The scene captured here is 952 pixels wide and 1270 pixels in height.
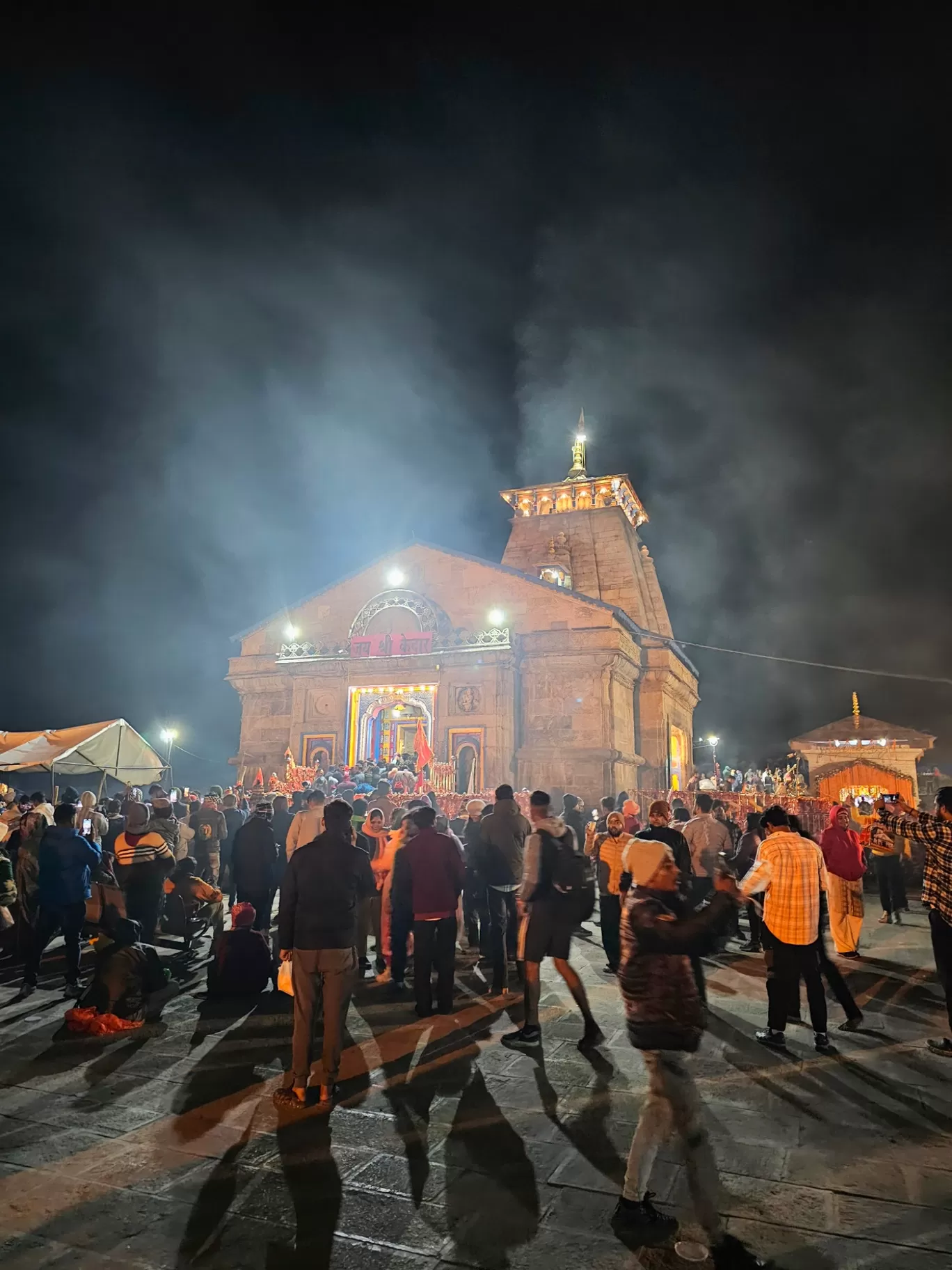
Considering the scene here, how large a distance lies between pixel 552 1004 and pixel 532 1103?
2580 mm

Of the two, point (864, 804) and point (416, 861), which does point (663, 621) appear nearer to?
point (864, 804)

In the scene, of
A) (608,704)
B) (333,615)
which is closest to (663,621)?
(608,704)

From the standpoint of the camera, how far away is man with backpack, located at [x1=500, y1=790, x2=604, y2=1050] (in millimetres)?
5781

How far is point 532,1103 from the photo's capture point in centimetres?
464

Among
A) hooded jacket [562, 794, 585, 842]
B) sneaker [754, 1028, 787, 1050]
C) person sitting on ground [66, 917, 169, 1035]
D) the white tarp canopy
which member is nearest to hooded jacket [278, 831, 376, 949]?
person sitting on ground [66, 917, 169, 1035]

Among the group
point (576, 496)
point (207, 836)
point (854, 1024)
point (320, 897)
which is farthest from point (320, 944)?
point (576, 496)

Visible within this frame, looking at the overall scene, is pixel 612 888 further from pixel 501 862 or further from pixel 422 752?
pixel 422 752

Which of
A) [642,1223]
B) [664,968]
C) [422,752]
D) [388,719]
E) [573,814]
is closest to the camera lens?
[642,1223]

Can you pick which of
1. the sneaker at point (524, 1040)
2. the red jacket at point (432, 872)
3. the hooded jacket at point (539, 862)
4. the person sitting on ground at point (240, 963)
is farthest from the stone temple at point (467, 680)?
the hooded jacket at point (539, 862)

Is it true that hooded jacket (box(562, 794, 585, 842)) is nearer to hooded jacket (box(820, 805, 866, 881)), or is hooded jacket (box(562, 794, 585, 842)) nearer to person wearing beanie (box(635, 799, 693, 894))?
person wearing beanie (box(635, 799, 693, 894))

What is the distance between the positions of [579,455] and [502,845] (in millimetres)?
38435

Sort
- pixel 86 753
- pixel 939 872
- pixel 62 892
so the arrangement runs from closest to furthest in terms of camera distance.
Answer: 1. pixel 939 872
2. pixel 62 892
3. pixel 86 753

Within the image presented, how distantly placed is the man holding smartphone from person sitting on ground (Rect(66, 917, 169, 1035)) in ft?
21.5

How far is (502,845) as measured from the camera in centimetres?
767
